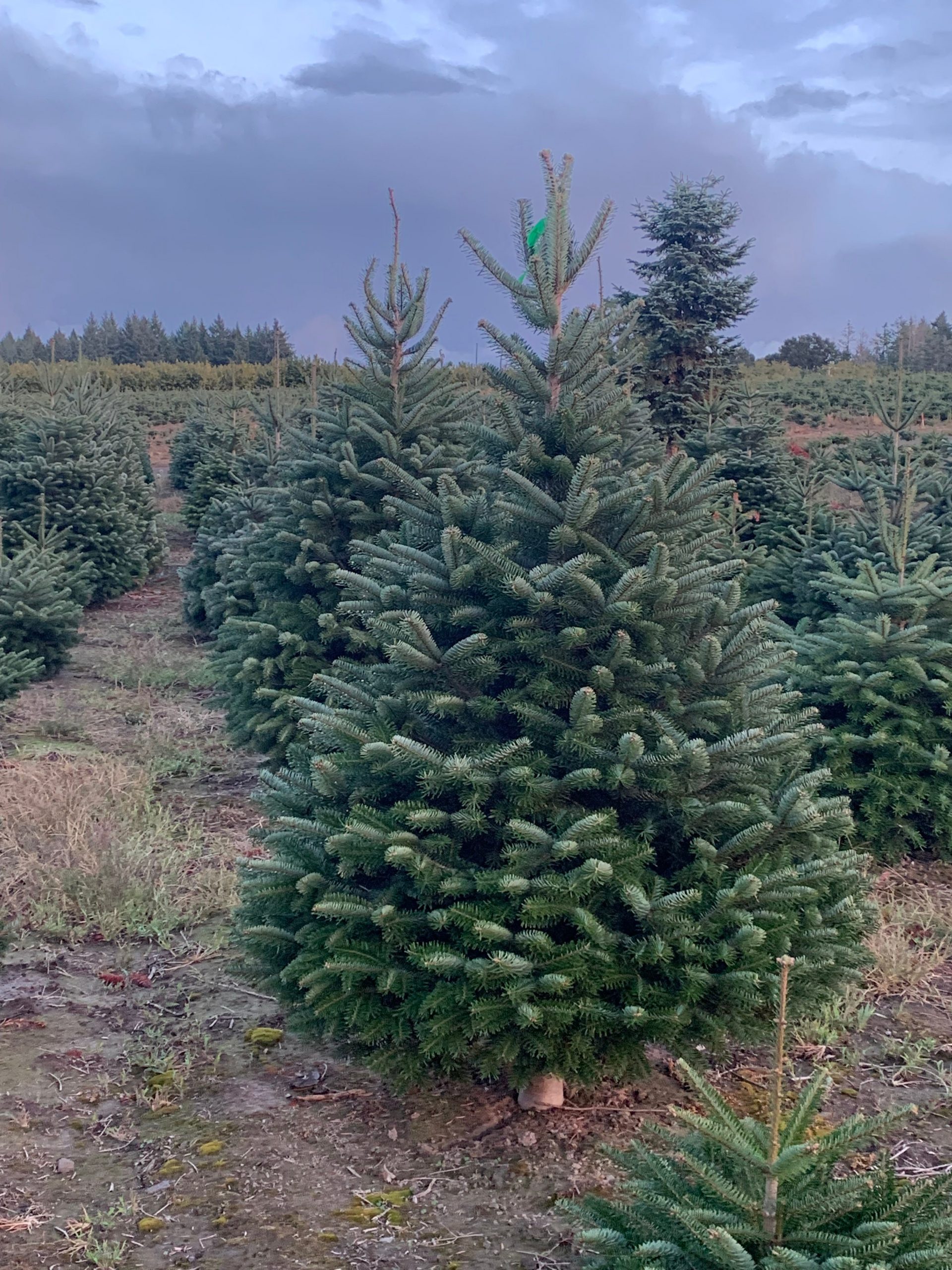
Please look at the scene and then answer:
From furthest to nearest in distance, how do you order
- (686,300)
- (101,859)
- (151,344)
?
(151,344) → (686,300) → (101,859)

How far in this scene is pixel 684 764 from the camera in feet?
11.6

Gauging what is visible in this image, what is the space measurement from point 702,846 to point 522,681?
0.85 meters

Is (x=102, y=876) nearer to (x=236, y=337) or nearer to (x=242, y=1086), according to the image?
(x=242, y=1086)

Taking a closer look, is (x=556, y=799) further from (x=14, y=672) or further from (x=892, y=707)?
(x=14, y=672)

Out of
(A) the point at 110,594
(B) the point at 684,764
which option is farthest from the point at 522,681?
(A) the point at 110,594

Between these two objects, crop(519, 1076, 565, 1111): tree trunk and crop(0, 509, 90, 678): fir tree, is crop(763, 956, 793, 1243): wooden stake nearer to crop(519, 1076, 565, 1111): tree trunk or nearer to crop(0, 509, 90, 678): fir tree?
crop(519, 1076, 565, 1111): tree trunk

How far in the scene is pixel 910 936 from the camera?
5.38 meters

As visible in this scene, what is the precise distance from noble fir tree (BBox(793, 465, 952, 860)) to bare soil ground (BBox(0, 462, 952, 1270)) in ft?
1.34

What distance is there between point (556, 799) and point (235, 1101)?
1653 millimetres

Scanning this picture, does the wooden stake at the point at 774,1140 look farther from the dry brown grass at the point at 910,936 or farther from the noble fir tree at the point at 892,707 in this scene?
the noble fir tree at the point at 892,707

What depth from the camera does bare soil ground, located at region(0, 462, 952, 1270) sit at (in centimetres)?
315

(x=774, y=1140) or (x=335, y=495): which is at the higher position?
(x=335, y=495)

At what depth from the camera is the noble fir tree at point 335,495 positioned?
720 centimetres

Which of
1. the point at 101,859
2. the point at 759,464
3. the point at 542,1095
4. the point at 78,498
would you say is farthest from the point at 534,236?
the point at 78,498
